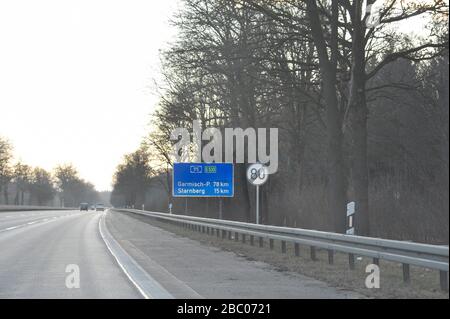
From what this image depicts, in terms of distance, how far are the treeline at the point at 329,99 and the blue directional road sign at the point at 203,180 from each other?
351 centimetres

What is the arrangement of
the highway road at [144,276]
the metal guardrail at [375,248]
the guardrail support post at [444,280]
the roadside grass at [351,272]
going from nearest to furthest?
the metal guardrail at [375,248]
the guardrail support post at [444,280]
the roadside grass at [351,272]
the highway road at [144,276]

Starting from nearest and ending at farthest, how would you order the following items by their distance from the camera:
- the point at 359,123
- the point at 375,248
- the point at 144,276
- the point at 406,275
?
the point at 406,275 < the point at 375,248 < the point at 144,276 < the point at 359,123

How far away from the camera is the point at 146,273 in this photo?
1353 centimetres

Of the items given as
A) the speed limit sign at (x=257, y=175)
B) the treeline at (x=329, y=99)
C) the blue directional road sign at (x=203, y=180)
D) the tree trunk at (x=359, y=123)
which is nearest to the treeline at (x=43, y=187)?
the treeline at (x=329, y=99)

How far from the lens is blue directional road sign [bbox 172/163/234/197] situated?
97.5ft

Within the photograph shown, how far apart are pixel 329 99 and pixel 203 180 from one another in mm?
10601

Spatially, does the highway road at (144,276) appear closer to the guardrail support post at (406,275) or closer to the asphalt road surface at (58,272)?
the asphalt road surface at (58,272)

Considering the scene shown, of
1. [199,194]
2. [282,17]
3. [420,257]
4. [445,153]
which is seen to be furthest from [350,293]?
[199,194]

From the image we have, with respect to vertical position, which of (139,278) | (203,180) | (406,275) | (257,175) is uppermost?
(203,180)

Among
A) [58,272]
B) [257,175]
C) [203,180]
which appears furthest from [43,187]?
[58,272]

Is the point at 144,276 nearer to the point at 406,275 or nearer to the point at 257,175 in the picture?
the point at 406,275

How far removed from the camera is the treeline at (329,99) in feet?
63.8

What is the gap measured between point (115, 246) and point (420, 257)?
13.3 metres

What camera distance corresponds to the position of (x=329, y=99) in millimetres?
20875
